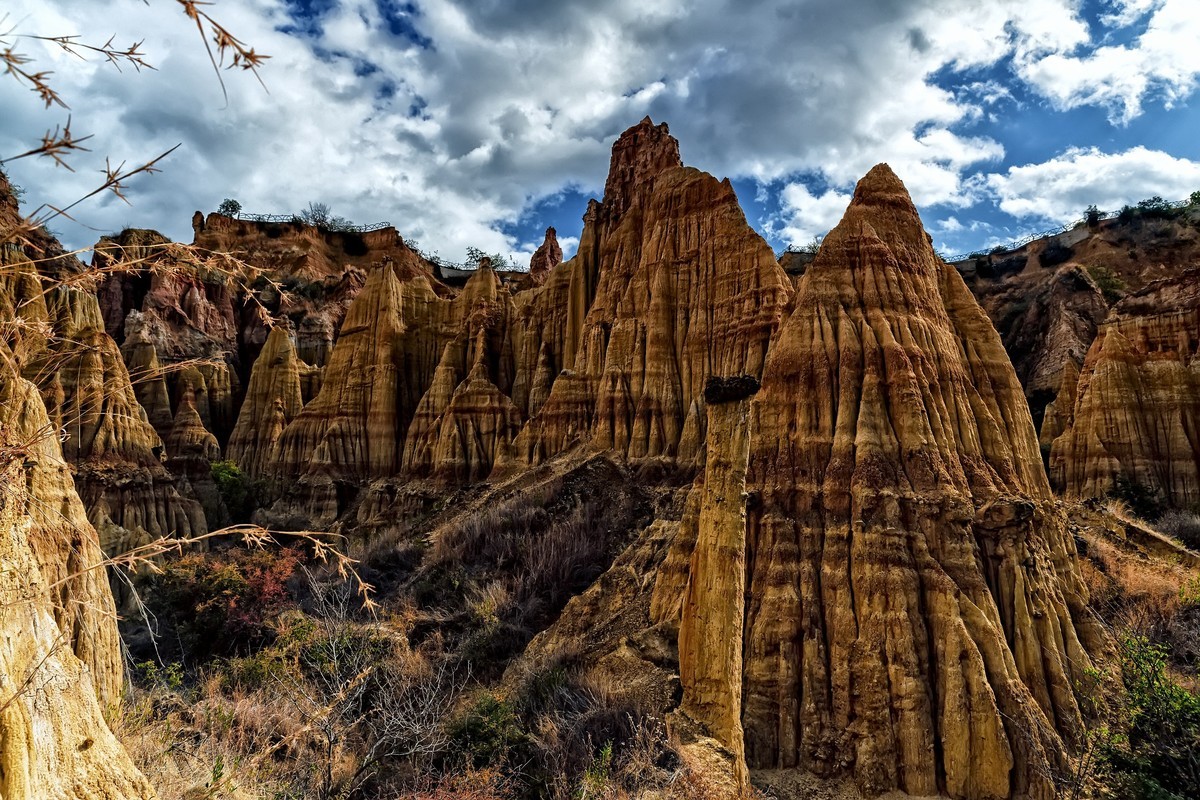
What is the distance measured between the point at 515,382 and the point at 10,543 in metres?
31.6

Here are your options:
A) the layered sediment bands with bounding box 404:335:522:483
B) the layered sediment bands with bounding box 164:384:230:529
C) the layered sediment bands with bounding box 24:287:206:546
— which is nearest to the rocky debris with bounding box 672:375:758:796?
the layered sediment bands with bounding box 404:335:522:483

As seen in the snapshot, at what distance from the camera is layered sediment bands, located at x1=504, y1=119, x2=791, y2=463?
24.4 m

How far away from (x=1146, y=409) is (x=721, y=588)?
2776cm

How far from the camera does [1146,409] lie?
26.9m

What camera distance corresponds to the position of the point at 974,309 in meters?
17.0

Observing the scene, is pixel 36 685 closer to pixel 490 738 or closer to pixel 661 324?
pixel 490 738

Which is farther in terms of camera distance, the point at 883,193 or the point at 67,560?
the point at 883,193

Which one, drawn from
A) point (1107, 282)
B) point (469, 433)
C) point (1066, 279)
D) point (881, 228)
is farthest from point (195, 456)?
point (1107, 282)

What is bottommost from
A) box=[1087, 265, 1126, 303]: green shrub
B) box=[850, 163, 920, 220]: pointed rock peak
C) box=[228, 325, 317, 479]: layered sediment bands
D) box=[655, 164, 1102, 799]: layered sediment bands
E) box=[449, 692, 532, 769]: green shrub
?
box=[449, 692, 532, 769]: green shrub

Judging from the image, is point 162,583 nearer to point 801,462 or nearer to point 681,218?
point 801,462

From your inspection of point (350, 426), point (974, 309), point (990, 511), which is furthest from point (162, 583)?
point (974, 309)

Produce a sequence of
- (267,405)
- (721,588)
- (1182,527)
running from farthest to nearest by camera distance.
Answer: (267,405)
(1182,527)
(721,588)

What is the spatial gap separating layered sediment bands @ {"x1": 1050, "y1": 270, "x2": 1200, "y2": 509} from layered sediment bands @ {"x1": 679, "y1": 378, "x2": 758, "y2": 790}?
976 inches

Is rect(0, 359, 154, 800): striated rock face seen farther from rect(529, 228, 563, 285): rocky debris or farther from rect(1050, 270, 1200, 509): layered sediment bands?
rect(529, 228, 563, 285): rocky debris
